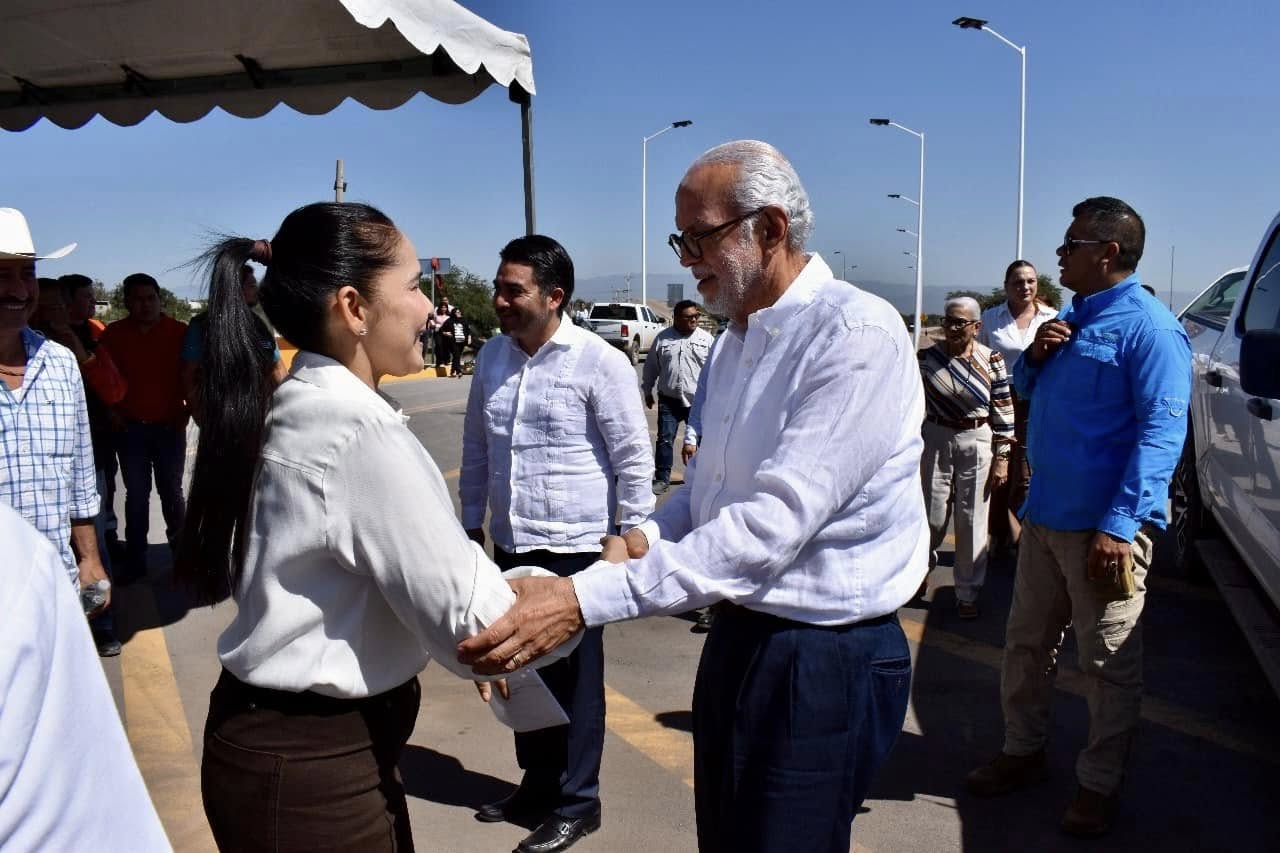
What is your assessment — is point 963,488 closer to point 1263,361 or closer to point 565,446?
point 565,446

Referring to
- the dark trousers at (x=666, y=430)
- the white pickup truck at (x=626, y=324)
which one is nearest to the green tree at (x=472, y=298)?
the white pickup truck at (x=626, y=324)

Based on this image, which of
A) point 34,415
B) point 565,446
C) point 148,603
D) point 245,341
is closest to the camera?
point 245,341

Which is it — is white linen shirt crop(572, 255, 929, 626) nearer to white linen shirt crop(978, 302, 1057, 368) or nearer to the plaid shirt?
the plaid shirt

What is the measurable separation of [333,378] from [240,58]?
4.91 m

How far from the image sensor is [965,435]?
6395 mm

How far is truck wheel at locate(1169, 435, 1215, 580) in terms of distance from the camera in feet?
22.7

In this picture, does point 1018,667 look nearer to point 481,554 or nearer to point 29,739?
point 481,554

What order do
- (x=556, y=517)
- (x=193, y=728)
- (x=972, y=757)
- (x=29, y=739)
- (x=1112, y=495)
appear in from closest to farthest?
1. (x=29, y=739)
2. (x=1112, y=495)
3. (x=556, y=517)
4. (x=972, y=757)
5. (x=193, y=728)

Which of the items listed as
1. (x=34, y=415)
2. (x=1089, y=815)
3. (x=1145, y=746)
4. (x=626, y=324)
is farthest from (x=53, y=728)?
(x=626, y=324)

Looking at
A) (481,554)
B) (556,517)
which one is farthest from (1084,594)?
(481,554)

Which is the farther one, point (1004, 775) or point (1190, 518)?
point (1190, 518)

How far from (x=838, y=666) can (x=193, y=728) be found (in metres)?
3.59

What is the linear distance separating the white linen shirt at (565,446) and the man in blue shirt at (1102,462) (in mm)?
1437

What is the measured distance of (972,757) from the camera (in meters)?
4.43
